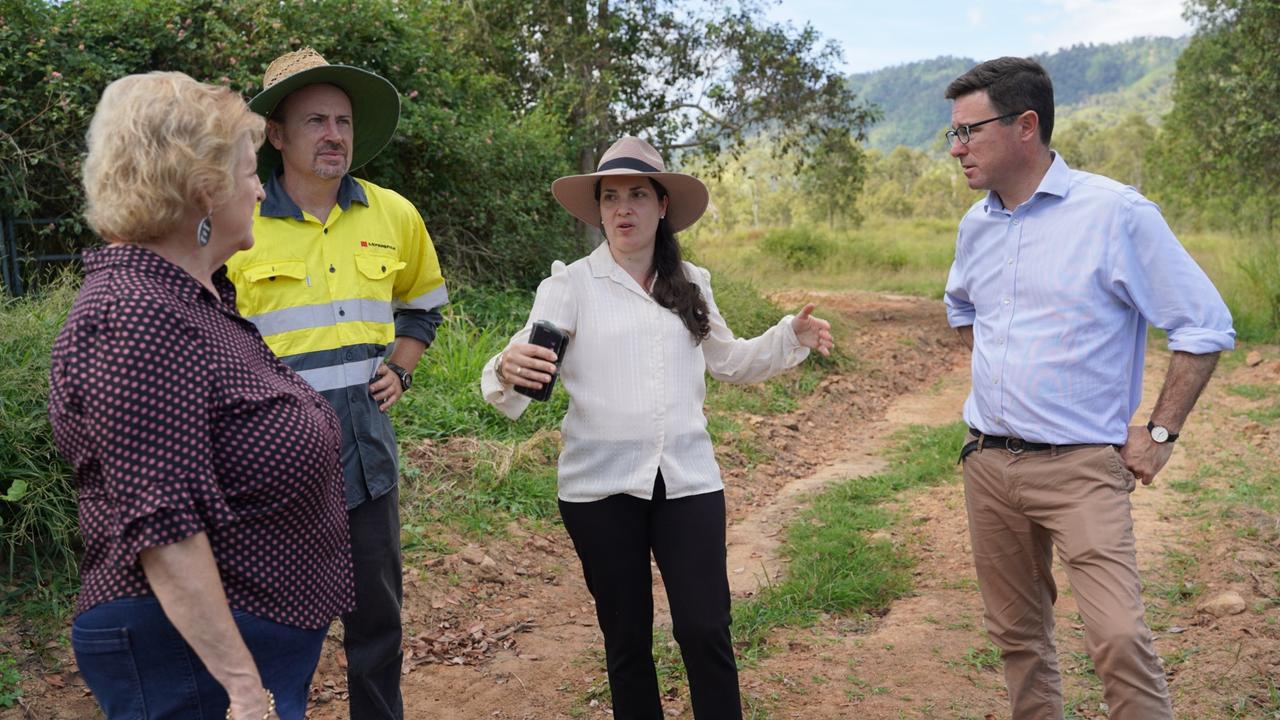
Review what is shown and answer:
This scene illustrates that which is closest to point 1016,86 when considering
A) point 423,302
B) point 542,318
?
point 542,318

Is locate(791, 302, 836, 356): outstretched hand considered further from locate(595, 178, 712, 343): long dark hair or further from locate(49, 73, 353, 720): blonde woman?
locate(49, 73, 353, 720): blonde woman

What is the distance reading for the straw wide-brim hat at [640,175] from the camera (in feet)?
10.4

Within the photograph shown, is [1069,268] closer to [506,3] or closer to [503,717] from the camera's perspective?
[503,717]

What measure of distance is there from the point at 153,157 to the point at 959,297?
2.73m

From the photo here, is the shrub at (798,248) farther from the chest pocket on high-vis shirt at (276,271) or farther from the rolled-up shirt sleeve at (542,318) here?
the chest pocket on high-vis shirt at (276,271)

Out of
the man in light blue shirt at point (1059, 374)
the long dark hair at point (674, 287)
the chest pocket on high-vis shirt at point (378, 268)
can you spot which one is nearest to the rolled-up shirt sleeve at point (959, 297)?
the man in light blue shirt at point (1059, 374)

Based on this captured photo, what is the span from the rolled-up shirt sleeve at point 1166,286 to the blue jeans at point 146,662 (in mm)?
2498

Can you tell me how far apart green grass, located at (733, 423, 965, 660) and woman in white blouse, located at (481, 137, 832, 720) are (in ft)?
4.98

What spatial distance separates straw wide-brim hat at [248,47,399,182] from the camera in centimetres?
296

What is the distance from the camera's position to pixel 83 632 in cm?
184

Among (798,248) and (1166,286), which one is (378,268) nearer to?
(1166,286)

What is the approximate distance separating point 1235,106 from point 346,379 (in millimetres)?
18191

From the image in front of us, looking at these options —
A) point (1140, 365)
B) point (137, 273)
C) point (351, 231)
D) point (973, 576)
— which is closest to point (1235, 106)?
point (973, 576)

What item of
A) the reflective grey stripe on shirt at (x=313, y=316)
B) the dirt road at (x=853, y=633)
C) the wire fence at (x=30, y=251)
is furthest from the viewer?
the wire fence at (x=30, y=251)
